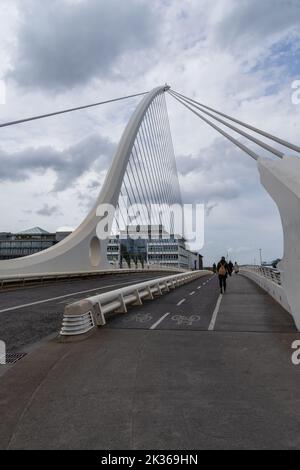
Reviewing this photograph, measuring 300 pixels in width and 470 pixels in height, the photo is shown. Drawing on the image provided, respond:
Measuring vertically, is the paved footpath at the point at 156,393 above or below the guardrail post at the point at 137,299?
below

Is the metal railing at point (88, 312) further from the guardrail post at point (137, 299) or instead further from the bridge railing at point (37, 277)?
the bridge railing at point (37, 277)

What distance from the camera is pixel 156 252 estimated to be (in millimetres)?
119188

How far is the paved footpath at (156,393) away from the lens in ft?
13.1

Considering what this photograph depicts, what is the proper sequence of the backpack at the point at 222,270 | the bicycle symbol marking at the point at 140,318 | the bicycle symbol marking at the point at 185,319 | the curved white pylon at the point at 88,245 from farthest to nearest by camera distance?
the curved white pylon at the point at 88,245 < the backpack at the point at 222,270 < the bicycle symbol marking at the point at 140,318 < the bicycle symbol marking at the point at 185,319

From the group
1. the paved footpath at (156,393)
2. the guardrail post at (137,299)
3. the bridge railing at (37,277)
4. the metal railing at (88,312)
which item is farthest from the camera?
the bridge railing at (37,277)

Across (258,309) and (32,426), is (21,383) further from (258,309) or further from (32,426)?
(258,309)

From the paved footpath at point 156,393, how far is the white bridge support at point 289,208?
3.91 feet

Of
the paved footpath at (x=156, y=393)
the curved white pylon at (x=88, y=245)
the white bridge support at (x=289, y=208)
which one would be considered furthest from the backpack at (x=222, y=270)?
the curved white pylon at (x=88, y=245)

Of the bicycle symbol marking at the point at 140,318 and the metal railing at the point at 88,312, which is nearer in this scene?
the metal railing at the point at 88,312

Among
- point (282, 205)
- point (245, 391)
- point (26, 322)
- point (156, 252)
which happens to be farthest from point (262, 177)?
point (156, 252)

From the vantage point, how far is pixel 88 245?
40344 millimetres

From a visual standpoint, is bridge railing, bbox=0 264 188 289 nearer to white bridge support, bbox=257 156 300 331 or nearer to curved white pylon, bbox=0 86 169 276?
curved white pylon, bbox=0 86 169 276

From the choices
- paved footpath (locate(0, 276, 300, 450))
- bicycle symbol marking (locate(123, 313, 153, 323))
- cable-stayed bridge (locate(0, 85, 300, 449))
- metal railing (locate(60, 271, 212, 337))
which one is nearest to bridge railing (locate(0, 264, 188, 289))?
cable-stayed bridge (locate(0, 85, 300, 449))
